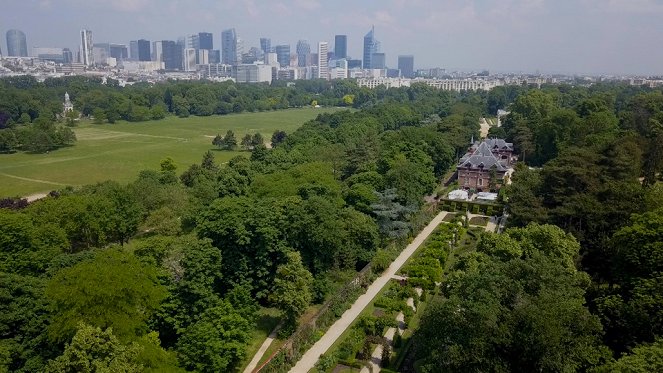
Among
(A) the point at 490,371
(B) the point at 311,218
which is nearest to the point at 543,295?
(A) the point at 490,371

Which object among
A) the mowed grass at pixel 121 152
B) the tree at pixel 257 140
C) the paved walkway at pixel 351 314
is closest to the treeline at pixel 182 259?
the paved walkway at pixel 351 314

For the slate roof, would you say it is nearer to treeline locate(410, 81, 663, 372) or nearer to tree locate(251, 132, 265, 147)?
treeline locate(410, 81, 663, 372)

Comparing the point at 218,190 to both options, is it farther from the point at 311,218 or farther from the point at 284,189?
the point at 311,218

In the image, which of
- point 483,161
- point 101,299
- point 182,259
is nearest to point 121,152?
point 483,161

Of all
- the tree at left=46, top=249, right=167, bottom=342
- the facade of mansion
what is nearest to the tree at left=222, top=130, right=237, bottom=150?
the facade of mansion

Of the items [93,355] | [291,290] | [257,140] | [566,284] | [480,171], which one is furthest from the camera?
[257,140]

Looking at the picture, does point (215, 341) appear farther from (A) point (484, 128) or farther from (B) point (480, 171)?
(A) point (484, 128)
